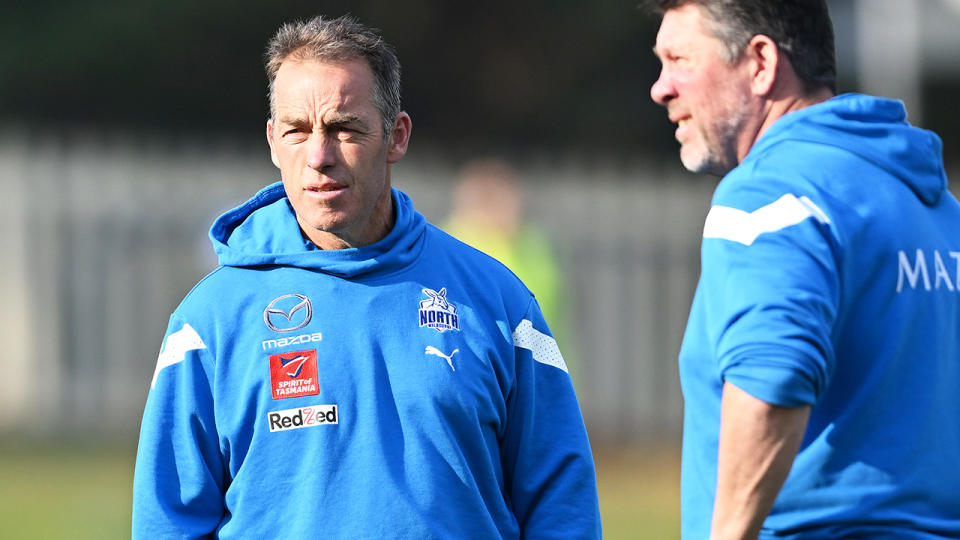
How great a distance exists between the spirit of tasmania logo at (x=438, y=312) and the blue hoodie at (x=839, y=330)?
693 millimetres

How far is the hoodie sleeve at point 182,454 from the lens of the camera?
3574 mm

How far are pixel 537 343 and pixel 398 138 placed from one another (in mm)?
658

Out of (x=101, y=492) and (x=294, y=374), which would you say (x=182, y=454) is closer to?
(x=294, y=374)

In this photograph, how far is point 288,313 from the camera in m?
3.66

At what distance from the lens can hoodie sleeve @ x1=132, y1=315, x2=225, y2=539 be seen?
3574 mm

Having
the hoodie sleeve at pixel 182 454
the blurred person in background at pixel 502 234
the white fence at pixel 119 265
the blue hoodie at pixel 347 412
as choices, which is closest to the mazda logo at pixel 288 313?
the blue hoodie at pixel 347 412

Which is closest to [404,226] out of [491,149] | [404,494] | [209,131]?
[404,494]

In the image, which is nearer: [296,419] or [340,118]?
[296,419]

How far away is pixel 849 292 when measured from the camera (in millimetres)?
3107

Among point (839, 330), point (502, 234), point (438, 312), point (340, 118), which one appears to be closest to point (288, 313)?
point (438, 312)

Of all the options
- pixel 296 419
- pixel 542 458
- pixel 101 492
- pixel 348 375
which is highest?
pixel 348 375

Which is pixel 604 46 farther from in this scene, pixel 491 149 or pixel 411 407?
pixel 411 407

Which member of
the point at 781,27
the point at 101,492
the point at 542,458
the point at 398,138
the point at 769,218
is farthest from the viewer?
the point at 101,492

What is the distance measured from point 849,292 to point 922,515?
1.69ft
